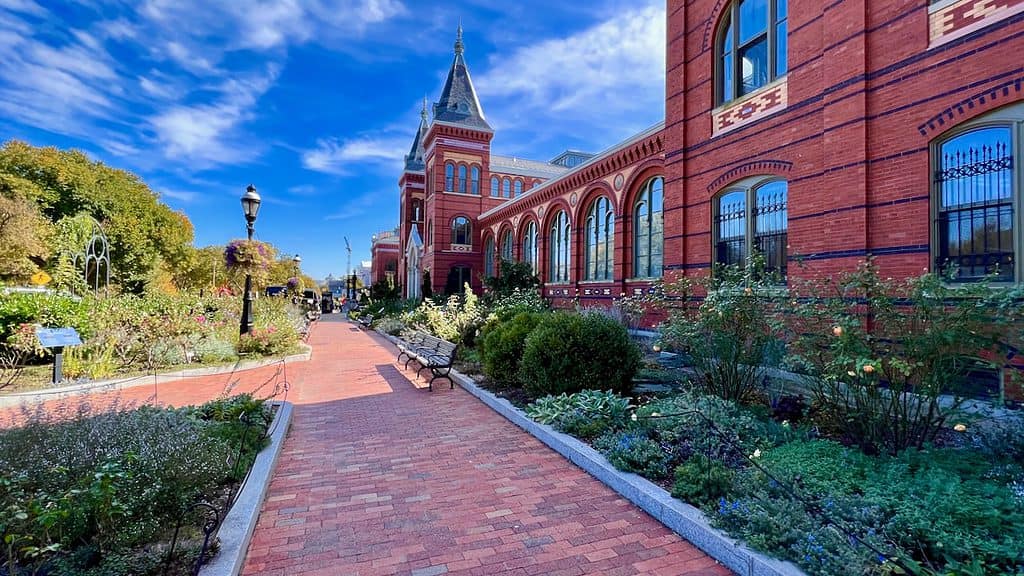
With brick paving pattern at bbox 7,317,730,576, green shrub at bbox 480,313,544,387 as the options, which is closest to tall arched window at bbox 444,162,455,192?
green shrub at bbox 480,313,544,387

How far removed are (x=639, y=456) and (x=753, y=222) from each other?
6.97 meters

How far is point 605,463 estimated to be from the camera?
4504mm

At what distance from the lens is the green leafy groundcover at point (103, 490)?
2656mm

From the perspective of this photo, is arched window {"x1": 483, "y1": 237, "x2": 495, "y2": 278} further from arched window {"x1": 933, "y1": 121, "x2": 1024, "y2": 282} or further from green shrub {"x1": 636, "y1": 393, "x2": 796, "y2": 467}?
Result: green shrub {"x1": 636, "y1": 393, "x2": 796, "y2": 467}

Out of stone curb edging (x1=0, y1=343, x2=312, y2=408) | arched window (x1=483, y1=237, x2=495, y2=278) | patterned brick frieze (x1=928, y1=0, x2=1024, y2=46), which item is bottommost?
stone curb edging (x1=0, y1=343, x2=312, y2=408)

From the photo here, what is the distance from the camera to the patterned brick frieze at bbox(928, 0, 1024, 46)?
19.6 feet

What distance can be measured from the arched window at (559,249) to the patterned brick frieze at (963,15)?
14.3 m

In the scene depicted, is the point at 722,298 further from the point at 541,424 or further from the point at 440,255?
the point at 440,255

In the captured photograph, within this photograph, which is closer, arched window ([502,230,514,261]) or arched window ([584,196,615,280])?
arched window ([584,196,615,280])

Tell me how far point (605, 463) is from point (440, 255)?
87.5ft

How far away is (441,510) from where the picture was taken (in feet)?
12.7

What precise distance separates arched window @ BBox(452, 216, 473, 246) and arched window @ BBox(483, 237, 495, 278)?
57.5 inches

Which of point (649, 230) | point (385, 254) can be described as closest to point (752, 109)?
point (649, 230)

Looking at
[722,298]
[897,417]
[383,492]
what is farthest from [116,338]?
[897,417]
